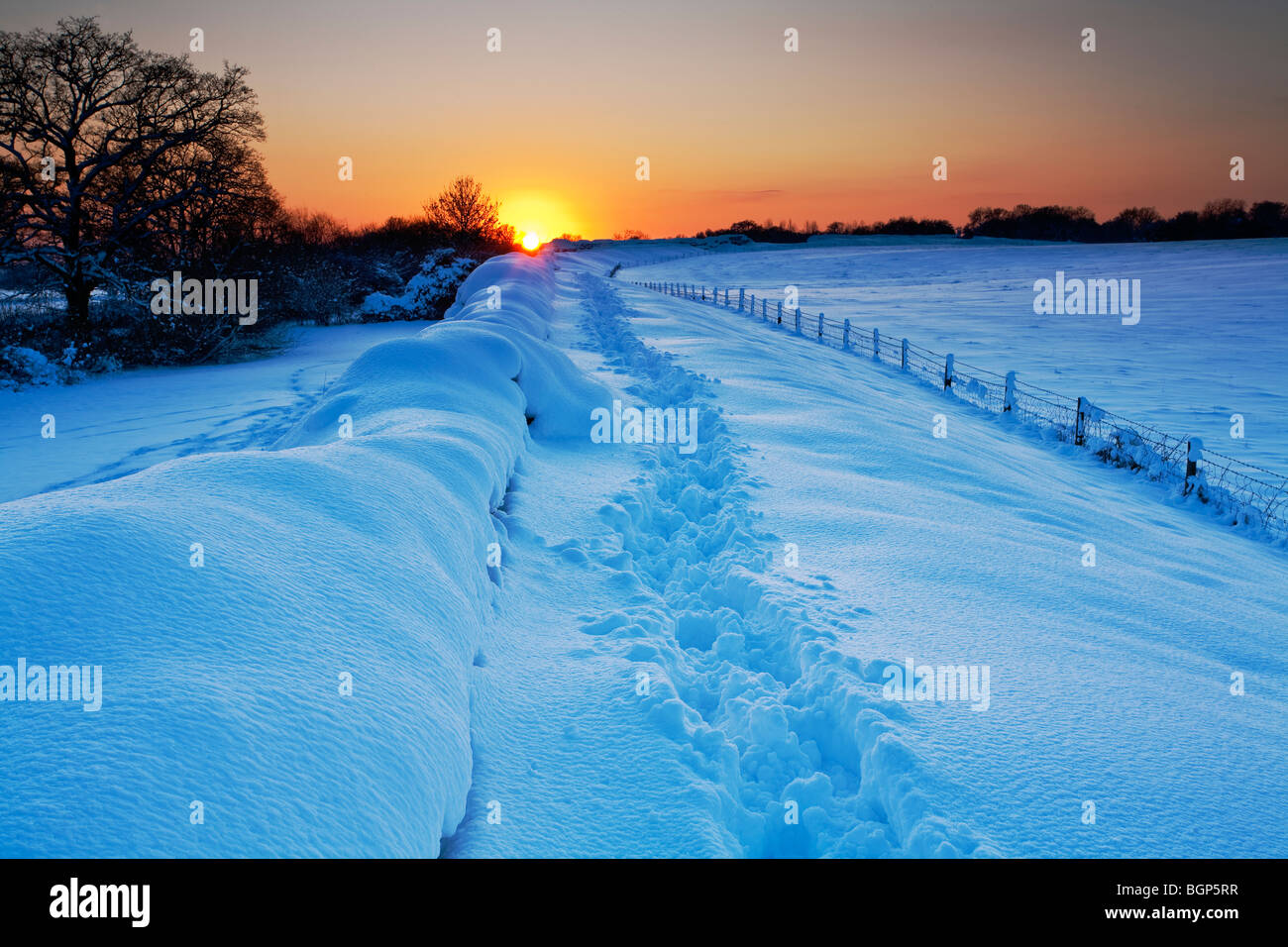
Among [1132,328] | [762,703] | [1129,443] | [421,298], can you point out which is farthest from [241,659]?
[421,298]

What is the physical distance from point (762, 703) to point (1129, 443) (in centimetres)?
983

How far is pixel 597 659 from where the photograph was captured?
13.4 feet

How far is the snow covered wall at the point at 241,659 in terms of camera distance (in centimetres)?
178

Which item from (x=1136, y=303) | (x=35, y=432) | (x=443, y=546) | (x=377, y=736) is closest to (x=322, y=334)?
(x=35, y=432)

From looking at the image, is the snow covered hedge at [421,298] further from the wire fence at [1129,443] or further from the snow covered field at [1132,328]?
the wire fence at [1129,443]

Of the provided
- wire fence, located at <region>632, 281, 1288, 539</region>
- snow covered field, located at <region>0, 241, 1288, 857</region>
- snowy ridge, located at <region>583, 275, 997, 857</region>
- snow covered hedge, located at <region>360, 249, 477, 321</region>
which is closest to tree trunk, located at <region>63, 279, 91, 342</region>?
snow covered hedge, located at <region>360, 249, 477, 321</region>

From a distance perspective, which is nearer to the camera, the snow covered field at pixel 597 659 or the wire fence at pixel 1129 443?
the snow covered field at pixel 597 659

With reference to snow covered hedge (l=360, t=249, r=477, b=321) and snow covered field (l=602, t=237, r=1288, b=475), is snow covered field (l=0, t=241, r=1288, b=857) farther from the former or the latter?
snow covered hedge (l=360, t=249, r=477, b=321)

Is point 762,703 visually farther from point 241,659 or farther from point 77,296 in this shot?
point 77,296

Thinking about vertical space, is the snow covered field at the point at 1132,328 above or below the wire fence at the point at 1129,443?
above

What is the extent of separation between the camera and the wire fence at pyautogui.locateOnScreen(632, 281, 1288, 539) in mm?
8766

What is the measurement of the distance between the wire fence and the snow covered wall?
30.8ft

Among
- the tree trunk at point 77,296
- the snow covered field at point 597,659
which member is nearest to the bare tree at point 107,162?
the tree trunk at point 77,296

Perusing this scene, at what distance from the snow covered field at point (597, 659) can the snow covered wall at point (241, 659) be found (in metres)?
0.01
